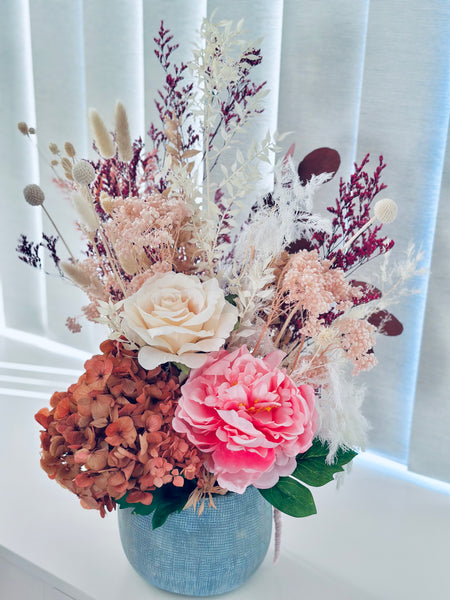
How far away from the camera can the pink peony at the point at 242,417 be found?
56 cm

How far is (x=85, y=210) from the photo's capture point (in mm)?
601

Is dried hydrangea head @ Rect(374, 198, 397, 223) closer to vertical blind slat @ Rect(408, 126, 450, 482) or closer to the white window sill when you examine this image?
vertical blind slat @ Rect(408, 126, 450, 482)

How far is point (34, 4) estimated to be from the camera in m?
1.36

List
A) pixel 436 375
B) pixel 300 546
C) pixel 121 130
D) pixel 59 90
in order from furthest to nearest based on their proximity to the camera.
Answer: pixel 59 90
pixel 436 375
pixel 300 546
pixel 121 130

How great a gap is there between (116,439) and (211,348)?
0.44 feet

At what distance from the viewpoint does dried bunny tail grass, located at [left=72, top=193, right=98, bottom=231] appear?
0.60m

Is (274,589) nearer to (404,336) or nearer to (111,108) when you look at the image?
(404,336)

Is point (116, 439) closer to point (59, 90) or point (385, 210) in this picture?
point (385, 210)

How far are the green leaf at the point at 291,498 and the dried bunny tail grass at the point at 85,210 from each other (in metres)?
0.35

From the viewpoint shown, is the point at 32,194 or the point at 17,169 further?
the point at 17,169

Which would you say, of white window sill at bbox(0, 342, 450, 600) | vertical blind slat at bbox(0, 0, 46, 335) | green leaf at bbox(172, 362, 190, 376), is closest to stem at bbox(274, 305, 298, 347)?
green leaf at bbox(172, 362, 190, 376)

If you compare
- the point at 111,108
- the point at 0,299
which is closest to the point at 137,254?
the point at 111,108

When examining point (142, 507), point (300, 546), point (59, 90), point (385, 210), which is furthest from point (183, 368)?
point (59, 90)

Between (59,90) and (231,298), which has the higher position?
(59,90)
